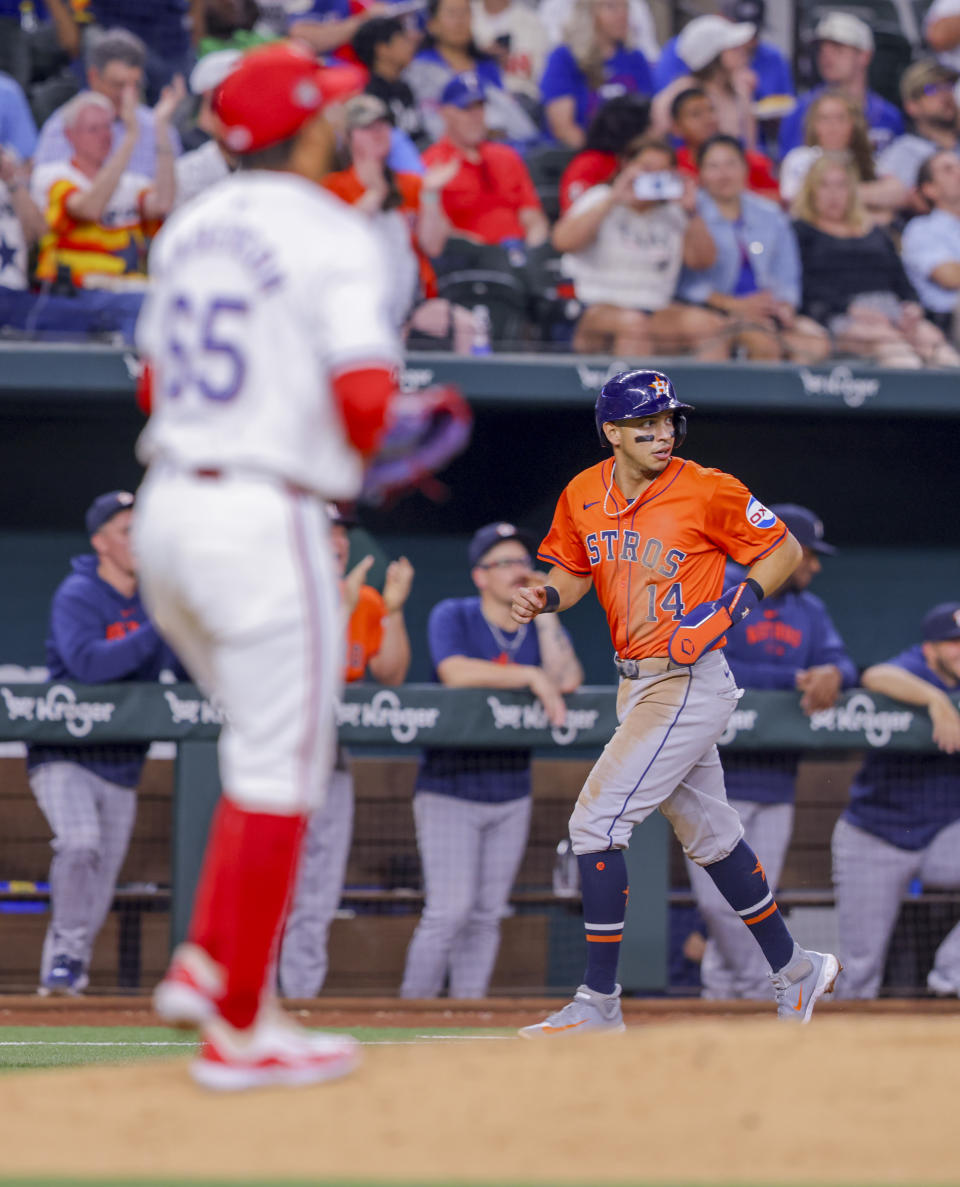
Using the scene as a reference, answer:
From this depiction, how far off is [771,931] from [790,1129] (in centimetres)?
246

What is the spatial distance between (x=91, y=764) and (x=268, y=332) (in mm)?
4233

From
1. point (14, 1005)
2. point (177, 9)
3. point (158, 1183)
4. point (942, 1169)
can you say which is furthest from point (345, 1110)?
point (177, 9)

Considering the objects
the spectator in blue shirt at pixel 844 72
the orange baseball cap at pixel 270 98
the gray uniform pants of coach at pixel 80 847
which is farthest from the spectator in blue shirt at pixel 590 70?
the orange baseball cap at pixel 270 98

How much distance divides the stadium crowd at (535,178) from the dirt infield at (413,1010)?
3246 mm

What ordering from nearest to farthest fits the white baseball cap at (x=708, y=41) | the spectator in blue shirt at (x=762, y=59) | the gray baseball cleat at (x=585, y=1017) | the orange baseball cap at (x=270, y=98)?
the orange baseball cap at (x=270, y=98), the gray baseball cleat at (x=585, y=1017), the white baseball cap at (x=708, y=41), the spectator in blue shirt at (x=762, y=59)

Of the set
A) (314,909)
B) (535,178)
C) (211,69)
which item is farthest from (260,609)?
(535,178)

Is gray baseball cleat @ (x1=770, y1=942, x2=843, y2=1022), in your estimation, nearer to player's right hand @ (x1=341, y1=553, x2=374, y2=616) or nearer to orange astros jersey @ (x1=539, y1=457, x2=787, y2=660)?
orange astros jersey @ (x1=539, y1=457, x2=787, y2=660)

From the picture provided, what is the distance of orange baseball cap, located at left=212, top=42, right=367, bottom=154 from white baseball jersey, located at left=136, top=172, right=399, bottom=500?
0.14 m

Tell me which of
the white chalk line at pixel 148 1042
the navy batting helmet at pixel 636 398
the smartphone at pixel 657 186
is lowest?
the white chalk line at pixel 148 1042

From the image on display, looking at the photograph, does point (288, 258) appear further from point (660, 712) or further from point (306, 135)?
point (660, 712)

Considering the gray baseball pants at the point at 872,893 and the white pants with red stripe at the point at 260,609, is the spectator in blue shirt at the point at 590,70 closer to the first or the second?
the gray baseball pants at the point at 872,893

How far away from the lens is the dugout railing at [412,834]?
681 cm

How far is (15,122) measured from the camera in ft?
28.1

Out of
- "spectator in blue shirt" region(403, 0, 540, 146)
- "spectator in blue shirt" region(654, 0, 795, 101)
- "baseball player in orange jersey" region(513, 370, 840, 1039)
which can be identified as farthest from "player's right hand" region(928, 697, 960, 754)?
"spectator in blue shirt" region(654, 0, 795, 101)
